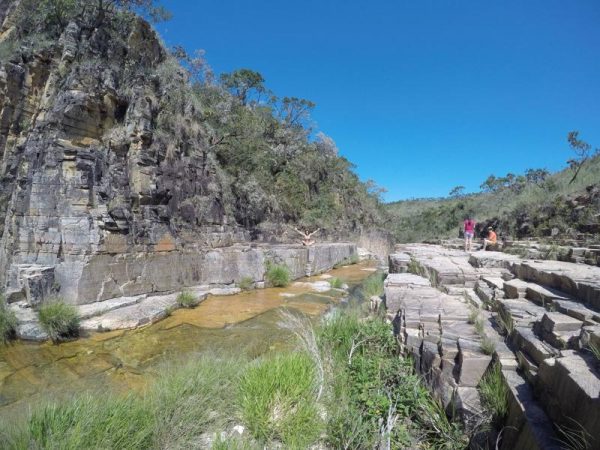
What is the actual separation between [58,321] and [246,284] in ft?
18.0

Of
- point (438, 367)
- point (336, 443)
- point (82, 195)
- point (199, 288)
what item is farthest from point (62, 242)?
point (438, 367)

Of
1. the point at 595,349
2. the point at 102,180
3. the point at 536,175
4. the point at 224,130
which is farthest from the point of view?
the point at 536,175

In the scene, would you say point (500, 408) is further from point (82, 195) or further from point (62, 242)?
point (82, 195)

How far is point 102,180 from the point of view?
8734 millimetres

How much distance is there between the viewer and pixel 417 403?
3.02 meters


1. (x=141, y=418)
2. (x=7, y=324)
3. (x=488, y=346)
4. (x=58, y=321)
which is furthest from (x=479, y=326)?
(x=7, y=324)

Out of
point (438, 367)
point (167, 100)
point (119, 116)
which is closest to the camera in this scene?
point (438, 367)

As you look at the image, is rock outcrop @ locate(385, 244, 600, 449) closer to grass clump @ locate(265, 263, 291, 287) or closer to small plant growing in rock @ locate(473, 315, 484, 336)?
small plant growing in rock @ locate(473, 315, 484, 336)

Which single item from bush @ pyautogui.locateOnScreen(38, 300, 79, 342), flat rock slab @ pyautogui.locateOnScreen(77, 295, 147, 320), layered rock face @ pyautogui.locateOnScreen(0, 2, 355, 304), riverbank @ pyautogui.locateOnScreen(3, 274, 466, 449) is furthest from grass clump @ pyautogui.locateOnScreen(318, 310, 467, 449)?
layered rock face @ pyautogui.locateOnScreen(0, 2, 355, 304)

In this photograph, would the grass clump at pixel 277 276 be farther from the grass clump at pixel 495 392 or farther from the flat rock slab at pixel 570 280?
the grass clump at pixel 495 392

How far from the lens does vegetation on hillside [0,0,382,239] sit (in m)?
10.5

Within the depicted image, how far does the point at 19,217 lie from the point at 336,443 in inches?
356

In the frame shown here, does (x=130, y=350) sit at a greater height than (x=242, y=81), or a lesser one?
lesser

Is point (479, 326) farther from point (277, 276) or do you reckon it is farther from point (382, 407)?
point (277, 276)
